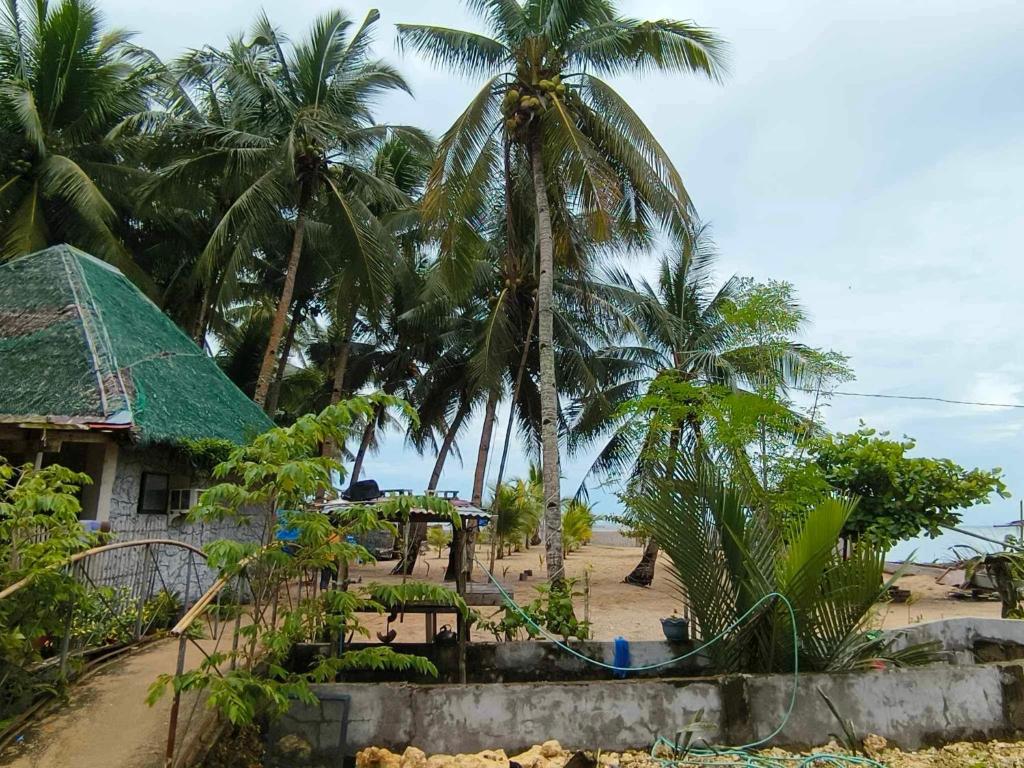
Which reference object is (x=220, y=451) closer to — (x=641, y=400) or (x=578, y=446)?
(x=641, y=400)

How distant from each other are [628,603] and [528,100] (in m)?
10.5

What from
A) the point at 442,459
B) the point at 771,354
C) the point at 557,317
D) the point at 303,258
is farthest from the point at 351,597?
the point at 442,459

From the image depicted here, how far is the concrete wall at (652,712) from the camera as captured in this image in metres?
5.30

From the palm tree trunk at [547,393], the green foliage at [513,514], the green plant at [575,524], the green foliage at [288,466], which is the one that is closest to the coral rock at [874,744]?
the green foliage at [288,466]

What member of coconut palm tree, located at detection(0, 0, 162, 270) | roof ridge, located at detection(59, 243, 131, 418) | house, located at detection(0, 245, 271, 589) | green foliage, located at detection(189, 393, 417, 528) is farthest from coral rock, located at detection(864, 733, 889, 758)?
coconut palm tree, located at detection(0, 0, 162, 270)

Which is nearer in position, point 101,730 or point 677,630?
point 101,730

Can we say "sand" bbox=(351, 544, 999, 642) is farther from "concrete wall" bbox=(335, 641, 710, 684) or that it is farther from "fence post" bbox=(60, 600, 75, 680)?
"fence post" bbox=(60, 600, 75, 680)

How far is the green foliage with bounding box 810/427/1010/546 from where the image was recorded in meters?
13.5

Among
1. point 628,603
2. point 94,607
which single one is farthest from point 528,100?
point 628,603

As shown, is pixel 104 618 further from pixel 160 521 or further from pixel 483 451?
pixel 483 451

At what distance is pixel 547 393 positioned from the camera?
36.6 ft

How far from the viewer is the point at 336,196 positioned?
49.3 ft

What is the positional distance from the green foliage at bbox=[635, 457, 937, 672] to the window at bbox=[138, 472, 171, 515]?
24.0ft

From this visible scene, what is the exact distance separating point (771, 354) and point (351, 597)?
29.2 ft
